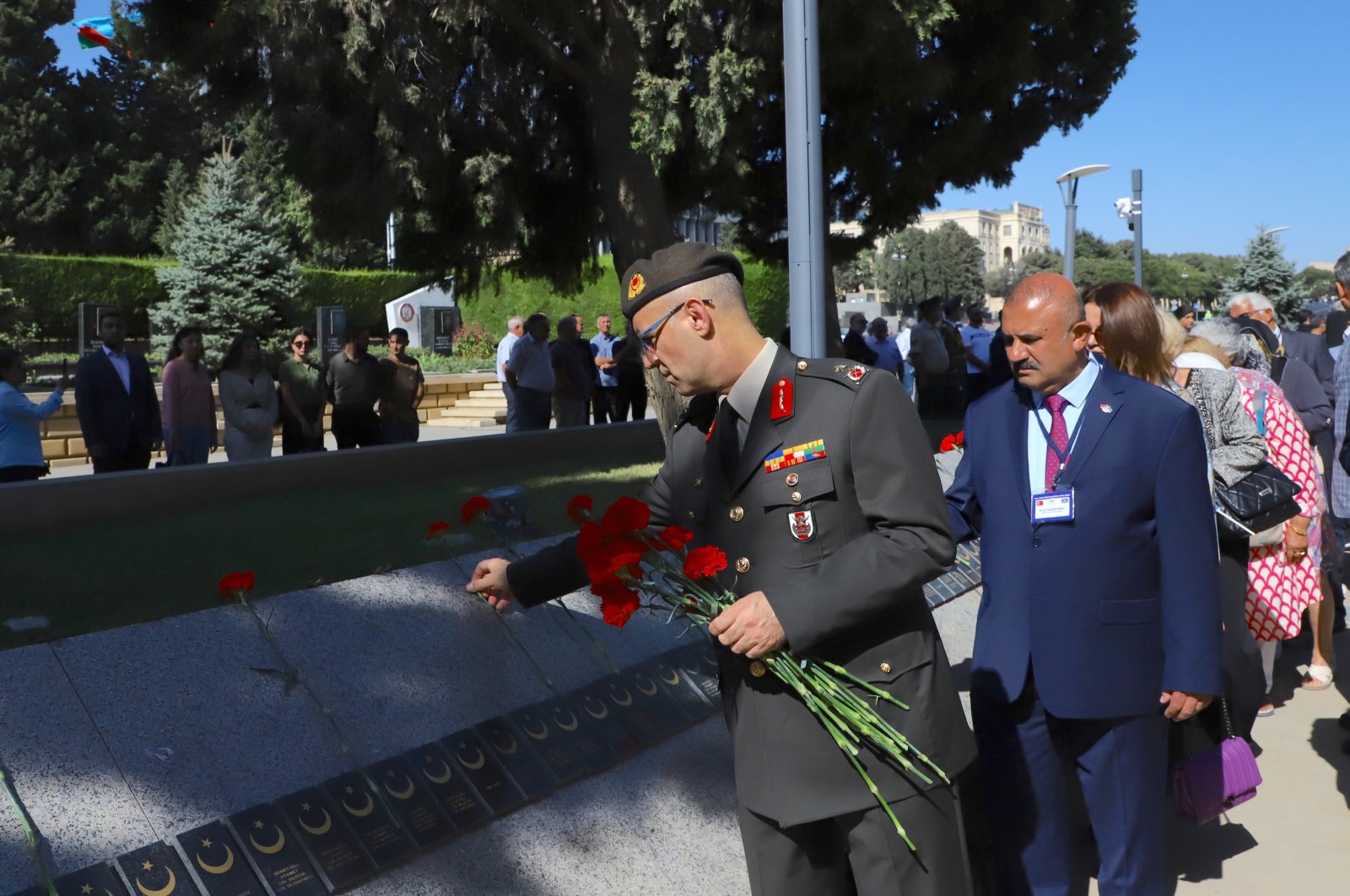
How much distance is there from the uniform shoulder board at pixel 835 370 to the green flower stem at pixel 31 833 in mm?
2097

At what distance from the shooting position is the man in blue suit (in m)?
3.40

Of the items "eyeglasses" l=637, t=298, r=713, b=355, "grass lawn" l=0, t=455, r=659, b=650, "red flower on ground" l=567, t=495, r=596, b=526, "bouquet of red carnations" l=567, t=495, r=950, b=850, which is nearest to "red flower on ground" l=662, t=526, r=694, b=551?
"bouquet of red carnations" l=567, t=495, r=950, b=850

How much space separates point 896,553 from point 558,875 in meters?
1.98

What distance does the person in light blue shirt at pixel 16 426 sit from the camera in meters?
8.91

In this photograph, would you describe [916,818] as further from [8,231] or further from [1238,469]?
[8,231]

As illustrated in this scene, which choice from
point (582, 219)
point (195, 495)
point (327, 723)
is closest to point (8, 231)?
point (582, 219)

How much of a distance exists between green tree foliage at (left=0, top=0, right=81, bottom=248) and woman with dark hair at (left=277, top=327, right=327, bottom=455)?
41.6 metres

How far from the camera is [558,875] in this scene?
3.83 metres

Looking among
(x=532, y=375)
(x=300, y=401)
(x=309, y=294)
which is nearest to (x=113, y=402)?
(x=300, y=401)

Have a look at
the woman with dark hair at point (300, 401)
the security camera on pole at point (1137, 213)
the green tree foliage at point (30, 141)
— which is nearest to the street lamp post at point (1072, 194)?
the security camera on pole at point (1137, 213)

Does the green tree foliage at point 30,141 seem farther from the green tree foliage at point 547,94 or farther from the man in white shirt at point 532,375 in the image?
the green tree foliage at point 547,94

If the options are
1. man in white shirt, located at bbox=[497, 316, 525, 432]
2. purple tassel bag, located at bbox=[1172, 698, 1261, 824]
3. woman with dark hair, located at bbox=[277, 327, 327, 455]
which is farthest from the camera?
man in white shirt, located at bbox=[497, 316, 525, 432]

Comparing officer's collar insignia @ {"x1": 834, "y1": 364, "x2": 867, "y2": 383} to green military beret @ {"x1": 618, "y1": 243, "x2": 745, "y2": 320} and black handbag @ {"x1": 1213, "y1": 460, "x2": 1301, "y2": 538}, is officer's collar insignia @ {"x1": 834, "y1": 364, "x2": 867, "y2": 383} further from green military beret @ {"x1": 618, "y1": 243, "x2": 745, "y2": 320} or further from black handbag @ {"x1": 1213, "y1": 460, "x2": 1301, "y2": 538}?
black handbag @ {"x1": 1213, "y1": 460, "x2": 1301, "y2": 538}

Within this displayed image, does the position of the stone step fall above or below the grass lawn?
below
